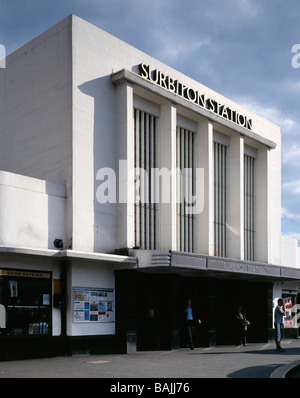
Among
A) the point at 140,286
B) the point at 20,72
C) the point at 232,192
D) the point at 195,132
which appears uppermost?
the point at 20,72

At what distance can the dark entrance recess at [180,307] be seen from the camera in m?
17.6

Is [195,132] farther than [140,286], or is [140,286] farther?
[195,132]

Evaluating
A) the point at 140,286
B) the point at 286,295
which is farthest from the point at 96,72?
the point at 286,295

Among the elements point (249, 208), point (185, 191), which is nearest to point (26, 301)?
point (185, 191)

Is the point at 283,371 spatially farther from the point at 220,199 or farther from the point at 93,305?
the point at 220,199

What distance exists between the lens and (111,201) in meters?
17.9

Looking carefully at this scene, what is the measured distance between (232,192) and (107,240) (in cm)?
730

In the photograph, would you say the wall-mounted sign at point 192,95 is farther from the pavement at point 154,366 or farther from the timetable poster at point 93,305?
the pavement at point 154,366

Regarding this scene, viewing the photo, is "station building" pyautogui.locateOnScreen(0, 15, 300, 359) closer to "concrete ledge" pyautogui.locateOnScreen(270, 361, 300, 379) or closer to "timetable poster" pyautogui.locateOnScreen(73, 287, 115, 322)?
"timetable poster" pyautogui.locateOnScreen(73, 287, 115, 322)

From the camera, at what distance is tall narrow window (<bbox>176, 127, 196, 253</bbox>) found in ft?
67.4

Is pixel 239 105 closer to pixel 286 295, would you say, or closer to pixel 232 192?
pixel 232 192

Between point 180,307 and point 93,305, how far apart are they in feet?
16.2

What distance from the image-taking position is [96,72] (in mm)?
17969

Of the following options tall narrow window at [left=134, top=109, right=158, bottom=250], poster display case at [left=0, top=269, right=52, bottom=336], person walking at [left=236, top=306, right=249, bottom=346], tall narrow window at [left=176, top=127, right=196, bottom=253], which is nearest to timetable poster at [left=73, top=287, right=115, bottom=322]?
poster display case at [left=0, top=269, right=52, bottom=336]
